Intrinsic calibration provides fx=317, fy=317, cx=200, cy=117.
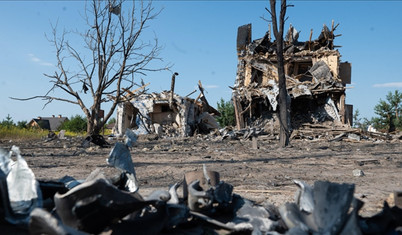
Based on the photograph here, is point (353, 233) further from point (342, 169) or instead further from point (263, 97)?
point (263, 97)

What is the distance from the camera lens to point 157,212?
221cm

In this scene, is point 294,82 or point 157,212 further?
point 294,82

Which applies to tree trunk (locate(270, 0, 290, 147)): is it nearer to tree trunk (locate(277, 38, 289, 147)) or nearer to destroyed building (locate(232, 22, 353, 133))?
tree trunk (locate(277, 38, 289, 147))

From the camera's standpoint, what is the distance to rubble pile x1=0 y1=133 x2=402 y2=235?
6.11 feet

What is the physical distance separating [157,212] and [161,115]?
20667 mm

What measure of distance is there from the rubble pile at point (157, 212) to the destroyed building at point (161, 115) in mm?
18270

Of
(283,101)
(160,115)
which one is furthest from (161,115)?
(283,101)

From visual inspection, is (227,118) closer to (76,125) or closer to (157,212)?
(76,125)

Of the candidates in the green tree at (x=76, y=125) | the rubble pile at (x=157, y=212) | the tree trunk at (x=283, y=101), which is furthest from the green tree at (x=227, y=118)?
the rubble pile at (x=157, y=212)

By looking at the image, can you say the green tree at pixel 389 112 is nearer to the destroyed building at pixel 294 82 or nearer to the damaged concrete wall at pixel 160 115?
the destroyed building at pixel 294 82

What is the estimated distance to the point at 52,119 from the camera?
58125 millimetres

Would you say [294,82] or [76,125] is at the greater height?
[294,82]

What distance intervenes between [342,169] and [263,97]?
1241 cm

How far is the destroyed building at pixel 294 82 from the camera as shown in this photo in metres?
17.7
